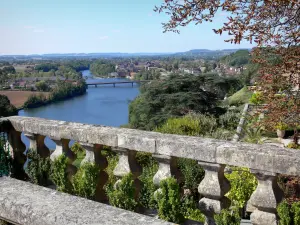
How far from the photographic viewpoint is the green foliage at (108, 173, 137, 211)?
2312 millimetres

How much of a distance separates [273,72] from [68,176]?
204 centimetres

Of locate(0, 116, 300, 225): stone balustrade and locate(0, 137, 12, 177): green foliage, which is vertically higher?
locate(0, 116, 300, 225): stone balustrade

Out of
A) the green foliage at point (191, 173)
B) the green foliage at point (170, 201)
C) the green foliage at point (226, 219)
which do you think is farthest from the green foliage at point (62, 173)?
the green foliage at point (191, 173)

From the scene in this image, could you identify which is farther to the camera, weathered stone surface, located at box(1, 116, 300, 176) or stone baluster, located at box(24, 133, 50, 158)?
stone baluster, located at box(24, 133, 50, 158)

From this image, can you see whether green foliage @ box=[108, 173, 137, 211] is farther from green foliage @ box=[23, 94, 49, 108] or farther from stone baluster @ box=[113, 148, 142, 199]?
green foliage @ box=[23, 94, 49, 108]

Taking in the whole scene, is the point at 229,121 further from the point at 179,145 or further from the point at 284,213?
the point at 284,213

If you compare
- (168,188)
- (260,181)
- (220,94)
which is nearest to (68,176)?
(168,188)

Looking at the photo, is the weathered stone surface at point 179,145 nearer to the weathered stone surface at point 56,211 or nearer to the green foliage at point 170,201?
the green foliage at point 170,201

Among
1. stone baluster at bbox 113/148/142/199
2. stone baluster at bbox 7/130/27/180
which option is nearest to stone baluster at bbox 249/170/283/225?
stone baluster at bbox 113/148/142/199

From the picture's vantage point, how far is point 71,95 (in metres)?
71.5

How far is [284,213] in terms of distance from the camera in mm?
1899

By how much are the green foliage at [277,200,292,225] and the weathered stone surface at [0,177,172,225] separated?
715mm

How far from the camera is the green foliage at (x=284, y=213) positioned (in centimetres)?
A: 190

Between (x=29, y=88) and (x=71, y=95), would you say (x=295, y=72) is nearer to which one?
(x=29, y=88)
